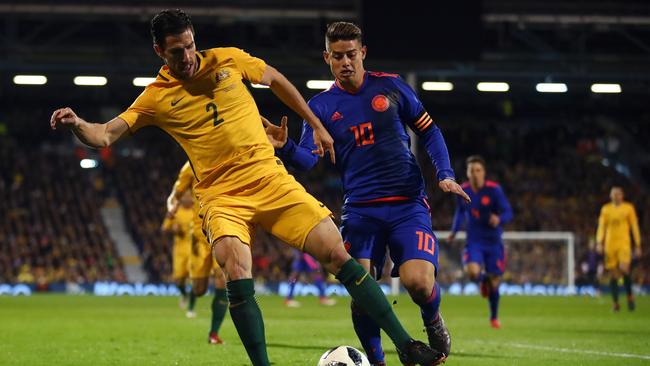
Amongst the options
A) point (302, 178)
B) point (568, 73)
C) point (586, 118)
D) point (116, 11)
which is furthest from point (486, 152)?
point (116, 11)

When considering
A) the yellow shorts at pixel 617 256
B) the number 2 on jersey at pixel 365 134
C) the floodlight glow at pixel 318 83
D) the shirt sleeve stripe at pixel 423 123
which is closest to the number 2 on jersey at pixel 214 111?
the number 2 on jersey at pixel 365 134

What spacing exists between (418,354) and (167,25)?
2.40 metres

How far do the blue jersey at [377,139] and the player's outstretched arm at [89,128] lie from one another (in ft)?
5.09

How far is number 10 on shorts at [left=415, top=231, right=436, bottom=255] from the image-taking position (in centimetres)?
735

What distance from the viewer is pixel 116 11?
25.1 metres

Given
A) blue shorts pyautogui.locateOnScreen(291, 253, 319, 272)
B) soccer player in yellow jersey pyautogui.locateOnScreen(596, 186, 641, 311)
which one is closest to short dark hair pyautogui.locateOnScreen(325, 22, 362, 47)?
soccer player in yellow jersey pyautogui.locateOnScreen(596, 186, 641, 311)

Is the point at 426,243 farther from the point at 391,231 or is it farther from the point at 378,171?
the point at 378,171

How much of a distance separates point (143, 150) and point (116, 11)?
51.3ft

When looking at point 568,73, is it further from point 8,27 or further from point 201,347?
point 201,347

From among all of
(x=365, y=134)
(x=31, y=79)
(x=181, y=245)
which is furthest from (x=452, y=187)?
(x=31, y=79)

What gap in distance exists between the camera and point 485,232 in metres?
15.0

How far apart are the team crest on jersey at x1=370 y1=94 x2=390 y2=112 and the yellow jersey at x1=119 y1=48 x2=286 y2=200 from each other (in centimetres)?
125

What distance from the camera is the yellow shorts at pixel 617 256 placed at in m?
20.2

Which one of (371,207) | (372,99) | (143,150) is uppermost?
(143,150)
